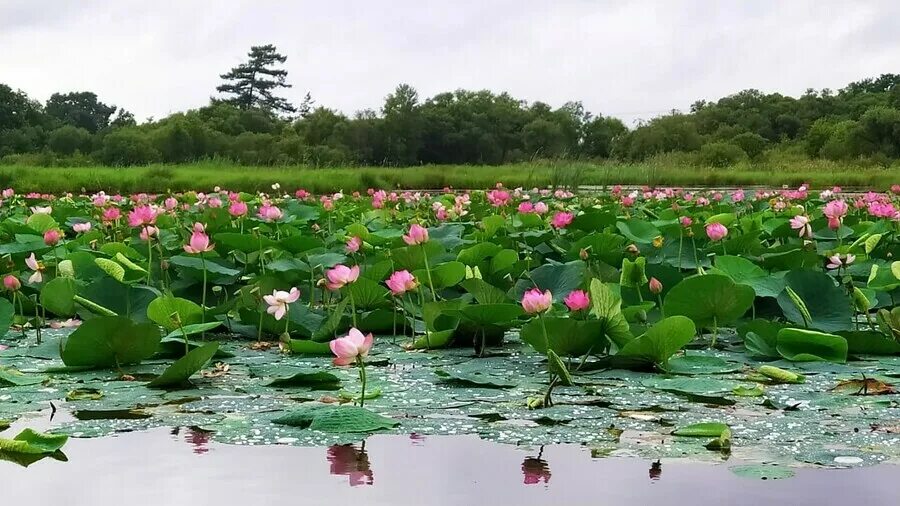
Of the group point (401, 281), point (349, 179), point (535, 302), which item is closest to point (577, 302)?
point (535, 302)

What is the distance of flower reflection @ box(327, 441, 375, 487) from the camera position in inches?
38.9

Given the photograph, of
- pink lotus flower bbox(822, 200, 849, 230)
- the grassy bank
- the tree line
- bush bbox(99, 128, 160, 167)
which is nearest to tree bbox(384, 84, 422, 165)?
the tree line

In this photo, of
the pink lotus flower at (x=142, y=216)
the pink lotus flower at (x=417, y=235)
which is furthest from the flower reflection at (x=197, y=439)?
the pink lotus flower at (x=142, y=216)

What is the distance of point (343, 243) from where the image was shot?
293cm

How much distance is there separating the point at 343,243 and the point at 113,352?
4.68ft

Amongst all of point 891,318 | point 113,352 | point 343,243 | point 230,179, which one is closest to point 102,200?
point 343,243

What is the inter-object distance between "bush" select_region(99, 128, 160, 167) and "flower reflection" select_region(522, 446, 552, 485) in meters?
22.6

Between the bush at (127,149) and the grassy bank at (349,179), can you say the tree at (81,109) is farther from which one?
the grassy bank at (349,179)

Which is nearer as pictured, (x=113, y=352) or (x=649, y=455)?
(x=649, y=455)

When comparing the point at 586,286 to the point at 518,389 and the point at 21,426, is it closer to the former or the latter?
the point at 518,389

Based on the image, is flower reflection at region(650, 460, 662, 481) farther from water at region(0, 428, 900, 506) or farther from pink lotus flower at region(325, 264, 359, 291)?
pink lotus flower at region(325, 264, 359, 291)

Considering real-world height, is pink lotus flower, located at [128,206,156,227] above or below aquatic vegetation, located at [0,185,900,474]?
above

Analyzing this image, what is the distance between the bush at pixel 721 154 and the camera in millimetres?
25034

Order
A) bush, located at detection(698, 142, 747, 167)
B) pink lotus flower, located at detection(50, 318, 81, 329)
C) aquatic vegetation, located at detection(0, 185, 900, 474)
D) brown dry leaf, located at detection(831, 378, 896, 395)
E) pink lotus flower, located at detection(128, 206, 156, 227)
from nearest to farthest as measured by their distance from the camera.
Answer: aquatic vegetation, located at detection(0, 185, 900, 474), brown dry leaf, located at detection(831, 378, 896, 395), pink lotus flower, located at detection(50, 318, 81, 329), pink lotus flower, located at detection(128, 206, 156, 227), bush, located at detection(698, 142, 747, 167)
